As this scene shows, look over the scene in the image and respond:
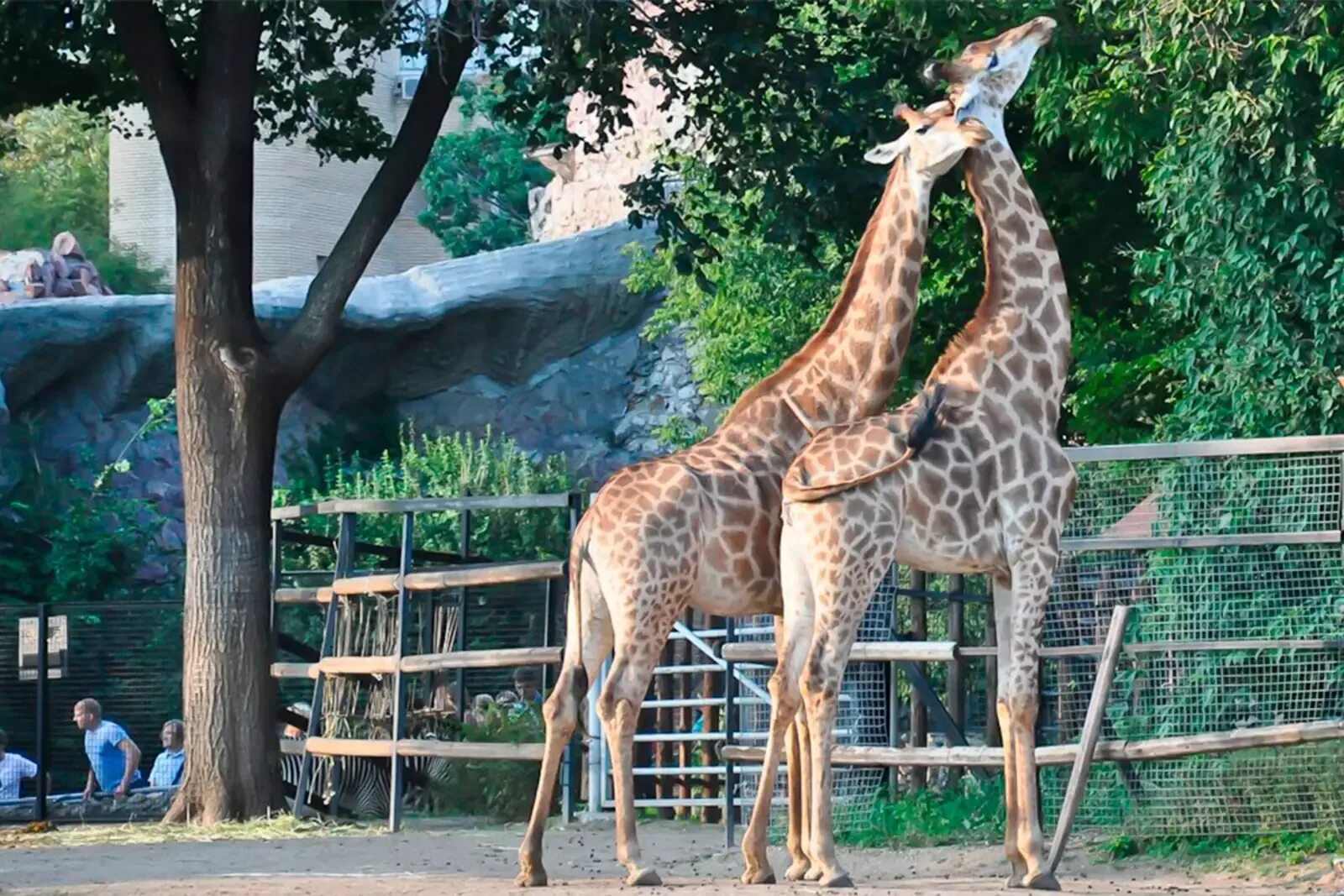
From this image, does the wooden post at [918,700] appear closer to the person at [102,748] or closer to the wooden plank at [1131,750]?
the wooden plank at [1131,750]

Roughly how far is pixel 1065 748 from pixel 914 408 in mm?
1860

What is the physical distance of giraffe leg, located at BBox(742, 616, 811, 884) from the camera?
8.59m

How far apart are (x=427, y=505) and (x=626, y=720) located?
161 inches

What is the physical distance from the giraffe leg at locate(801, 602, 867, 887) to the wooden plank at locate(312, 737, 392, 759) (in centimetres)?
513

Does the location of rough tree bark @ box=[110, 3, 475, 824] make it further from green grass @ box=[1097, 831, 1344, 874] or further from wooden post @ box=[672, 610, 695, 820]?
green grass @ box=[1097, 831, 1344, 874]

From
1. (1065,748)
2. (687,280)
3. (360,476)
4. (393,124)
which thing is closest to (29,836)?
(1065,748)

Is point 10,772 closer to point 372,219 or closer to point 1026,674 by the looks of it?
point 372,219

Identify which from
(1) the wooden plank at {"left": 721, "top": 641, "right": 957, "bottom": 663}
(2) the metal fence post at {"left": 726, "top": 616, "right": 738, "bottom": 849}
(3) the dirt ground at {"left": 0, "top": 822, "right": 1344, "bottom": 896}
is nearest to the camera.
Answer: (3) the dirt ground at {"left": 0, "top": 822, "right": 1344, "bottom": 896}

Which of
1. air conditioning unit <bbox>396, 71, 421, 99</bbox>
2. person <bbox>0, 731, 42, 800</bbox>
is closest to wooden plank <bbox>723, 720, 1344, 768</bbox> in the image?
person <bbox>0, 731, 42, 800</bbox>

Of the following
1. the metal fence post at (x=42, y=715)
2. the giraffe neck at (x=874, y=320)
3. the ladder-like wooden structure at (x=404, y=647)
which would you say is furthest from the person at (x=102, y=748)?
the giraffe neck at (x=874, y=320)

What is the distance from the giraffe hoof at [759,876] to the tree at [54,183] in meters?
35.1

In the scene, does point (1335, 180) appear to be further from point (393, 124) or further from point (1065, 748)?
point (393, 124)

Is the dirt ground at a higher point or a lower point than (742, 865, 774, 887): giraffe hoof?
lower

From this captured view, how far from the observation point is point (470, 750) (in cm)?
1245
